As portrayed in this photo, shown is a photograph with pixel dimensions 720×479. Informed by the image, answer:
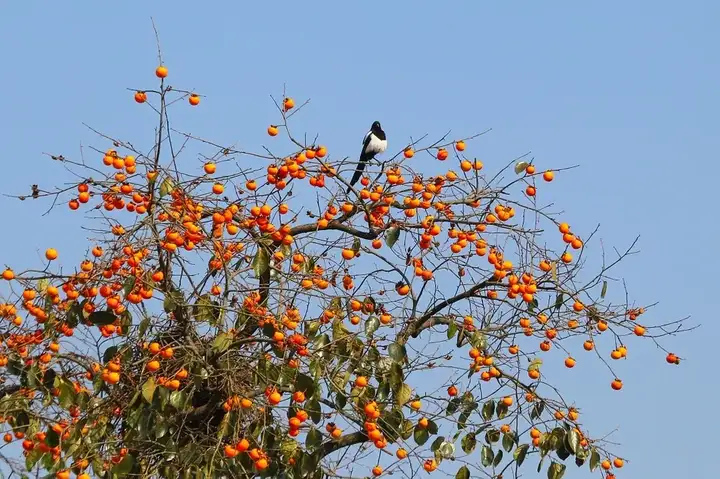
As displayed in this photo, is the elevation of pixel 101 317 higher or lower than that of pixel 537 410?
lower

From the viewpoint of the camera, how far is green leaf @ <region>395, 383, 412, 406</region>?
4.59 metres

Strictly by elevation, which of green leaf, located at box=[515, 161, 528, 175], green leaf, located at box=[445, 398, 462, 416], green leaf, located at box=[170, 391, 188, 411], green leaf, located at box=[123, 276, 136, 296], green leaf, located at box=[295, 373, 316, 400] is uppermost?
green leaf, located at box=[515, 161, 528, 175]

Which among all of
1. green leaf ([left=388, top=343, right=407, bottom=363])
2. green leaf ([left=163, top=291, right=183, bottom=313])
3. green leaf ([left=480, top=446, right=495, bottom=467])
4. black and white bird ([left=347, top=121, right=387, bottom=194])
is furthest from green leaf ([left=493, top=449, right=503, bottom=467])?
black and white bird ([left=347, top=121, right=387, bottom=194])

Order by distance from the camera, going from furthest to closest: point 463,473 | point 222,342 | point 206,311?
point 463,473 < point 206,311 < point 222,342

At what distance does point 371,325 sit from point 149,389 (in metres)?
0.95

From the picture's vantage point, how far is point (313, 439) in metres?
4.40

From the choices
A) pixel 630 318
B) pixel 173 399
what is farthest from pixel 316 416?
pixel 630 318

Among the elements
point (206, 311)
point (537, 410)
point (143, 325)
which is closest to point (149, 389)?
point (143, 325)

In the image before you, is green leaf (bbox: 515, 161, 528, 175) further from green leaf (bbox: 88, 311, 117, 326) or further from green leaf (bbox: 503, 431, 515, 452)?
green leaf (bbox: 88, 311, 117, 326)

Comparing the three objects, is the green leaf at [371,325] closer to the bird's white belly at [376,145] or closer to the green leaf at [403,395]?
the green leaf at [403,395]

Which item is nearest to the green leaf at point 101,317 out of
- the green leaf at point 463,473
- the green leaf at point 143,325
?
the green leaf at point 143,325

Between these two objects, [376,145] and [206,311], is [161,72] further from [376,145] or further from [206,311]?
[376,145]

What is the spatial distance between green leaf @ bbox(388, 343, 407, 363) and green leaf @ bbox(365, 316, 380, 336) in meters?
0.10

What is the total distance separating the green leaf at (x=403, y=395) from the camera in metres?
4.59
